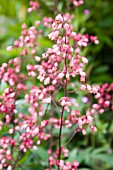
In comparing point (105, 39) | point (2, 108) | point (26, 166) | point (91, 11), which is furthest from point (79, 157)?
point (91, 11)

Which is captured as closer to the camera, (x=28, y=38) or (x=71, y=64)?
(x=71, y=64)

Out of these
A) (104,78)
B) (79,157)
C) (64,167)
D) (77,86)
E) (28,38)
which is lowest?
(64,167)

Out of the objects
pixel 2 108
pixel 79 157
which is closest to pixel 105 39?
pixel 79 157

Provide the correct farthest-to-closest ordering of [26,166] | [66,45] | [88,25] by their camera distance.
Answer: [88,25], [26,166], [66,45]

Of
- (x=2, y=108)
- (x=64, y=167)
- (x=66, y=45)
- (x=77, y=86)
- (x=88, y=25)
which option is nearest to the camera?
(x=66, y=45)

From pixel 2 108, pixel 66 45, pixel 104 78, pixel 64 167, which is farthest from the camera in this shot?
pixel 104 78

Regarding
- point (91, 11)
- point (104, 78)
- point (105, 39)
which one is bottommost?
point (104, 78)

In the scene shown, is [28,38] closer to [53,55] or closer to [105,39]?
[53,55]

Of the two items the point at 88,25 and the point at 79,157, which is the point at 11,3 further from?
the point at 79,157

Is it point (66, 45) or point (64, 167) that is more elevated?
point (66, 45)
